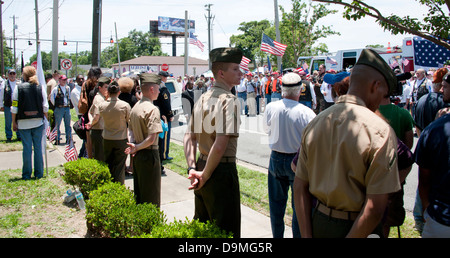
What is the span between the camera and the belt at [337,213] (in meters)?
2.03

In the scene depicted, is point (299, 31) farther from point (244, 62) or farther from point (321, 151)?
point (321, 151)

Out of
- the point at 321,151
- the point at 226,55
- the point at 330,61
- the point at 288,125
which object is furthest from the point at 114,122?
the point at 330,61

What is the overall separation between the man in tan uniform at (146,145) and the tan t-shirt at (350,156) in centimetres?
276

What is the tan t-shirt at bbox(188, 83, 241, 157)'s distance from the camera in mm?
3017

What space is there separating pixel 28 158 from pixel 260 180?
15.2ft

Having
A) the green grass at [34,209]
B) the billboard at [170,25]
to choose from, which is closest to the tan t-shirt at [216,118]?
the green grass at [34,209]

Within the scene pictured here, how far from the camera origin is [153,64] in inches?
3177

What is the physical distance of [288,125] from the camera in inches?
160

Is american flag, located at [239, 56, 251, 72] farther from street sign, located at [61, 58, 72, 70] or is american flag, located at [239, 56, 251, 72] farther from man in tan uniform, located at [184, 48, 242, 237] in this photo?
man in tan uniform, located at [184, 48, 242, 237]

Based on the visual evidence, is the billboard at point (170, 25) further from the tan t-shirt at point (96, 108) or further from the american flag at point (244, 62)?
the tan t-shirt at point (96, 108)

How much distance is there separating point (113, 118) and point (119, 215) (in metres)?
2.08

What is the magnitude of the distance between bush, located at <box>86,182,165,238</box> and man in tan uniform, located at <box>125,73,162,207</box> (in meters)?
0.24
